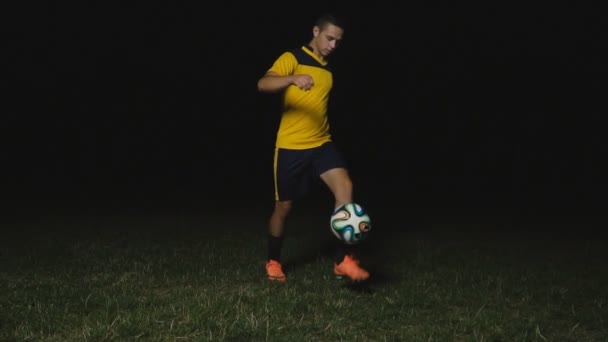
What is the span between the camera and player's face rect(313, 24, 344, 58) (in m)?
5.89

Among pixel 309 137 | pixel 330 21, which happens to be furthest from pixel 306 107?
pixel 330 21

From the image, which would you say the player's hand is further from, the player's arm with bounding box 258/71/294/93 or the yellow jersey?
the yellow jersey

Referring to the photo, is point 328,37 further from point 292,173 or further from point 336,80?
point 336,80

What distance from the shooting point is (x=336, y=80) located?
2817 cm

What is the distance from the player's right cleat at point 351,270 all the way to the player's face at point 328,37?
1.86m

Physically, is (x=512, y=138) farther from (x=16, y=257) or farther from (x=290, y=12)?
(x=16, y=257)

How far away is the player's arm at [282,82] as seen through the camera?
17.2ft

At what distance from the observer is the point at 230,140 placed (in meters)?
26.8

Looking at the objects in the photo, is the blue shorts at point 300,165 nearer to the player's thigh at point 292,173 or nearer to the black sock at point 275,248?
the player's thigh at point 292,173

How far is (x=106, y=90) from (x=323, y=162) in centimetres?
2411

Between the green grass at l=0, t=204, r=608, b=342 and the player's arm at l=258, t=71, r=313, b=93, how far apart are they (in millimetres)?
1699

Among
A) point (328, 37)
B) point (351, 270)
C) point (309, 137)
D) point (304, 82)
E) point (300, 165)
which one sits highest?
point (328, 37)

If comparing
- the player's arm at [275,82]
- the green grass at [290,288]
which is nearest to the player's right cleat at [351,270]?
the green grass at [290,288]

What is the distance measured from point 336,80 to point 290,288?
2295 centimetres
